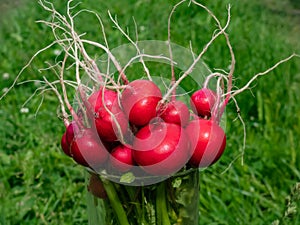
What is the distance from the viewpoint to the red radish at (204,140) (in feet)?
3.88

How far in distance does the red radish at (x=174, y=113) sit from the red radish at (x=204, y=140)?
0.02 metres

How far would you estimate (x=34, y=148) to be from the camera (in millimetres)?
2543

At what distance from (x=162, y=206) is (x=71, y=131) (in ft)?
0.74

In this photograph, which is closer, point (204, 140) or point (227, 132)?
point (204, 140)

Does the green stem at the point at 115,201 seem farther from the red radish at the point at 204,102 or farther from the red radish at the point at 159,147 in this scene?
the red radish at the point at 204,102

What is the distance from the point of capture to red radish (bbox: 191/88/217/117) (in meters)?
1.23

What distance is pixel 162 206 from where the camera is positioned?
1.22 meters

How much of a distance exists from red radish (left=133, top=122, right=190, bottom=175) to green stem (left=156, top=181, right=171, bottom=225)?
0.05 m

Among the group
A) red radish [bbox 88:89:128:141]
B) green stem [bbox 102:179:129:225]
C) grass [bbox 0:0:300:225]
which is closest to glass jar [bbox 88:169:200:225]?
green stem [bbox 102:179:129:225]

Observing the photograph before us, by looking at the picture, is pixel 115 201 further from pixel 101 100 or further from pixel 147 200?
pixel 101 100

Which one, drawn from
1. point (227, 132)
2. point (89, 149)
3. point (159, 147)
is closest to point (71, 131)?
point (89, 149)

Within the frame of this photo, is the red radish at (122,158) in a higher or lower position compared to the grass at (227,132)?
higher

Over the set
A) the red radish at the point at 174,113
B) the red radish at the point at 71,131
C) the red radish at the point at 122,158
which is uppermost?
the red radish at the point at 174,113

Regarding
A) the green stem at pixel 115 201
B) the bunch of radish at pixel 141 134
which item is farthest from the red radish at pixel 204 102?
the green stem at pixel 115 201
